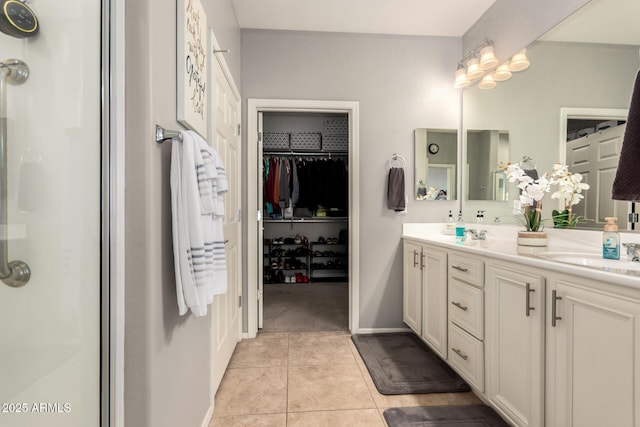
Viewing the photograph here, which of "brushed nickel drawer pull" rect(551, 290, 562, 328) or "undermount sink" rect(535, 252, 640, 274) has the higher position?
"undermount sink" rect(535, 252, 640, 274)

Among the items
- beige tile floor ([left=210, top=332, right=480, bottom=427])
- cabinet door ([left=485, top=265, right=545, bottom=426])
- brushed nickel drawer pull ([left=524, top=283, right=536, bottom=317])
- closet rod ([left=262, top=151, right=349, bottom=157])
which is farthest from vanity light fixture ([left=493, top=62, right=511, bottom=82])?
closet rod ([left=262, top=151, right=349, bottom=157])

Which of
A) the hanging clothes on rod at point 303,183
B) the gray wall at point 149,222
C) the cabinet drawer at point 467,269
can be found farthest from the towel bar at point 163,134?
the hanging clothes on rod at point 303,183

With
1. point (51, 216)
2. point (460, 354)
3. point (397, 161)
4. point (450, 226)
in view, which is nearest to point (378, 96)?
point (397, 161)

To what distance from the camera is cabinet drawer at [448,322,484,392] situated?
1.60 m

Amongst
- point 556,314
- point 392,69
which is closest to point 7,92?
point 556,314

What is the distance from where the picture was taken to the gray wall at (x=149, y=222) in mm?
890

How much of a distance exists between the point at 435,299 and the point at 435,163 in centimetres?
128

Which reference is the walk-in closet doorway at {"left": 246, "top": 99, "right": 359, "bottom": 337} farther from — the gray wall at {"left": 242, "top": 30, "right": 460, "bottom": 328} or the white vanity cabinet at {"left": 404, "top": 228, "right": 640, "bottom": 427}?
the white vanity cabinet at {"left": 404, "top": 228, "right": 640, "bottom": 427}

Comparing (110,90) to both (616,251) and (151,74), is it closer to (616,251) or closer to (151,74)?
(151,74)

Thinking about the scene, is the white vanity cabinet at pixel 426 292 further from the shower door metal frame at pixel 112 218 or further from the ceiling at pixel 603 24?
the shower door metal frame at pixel 112 218

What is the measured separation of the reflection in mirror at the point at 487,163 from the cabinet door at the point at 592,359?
1339 millimetres

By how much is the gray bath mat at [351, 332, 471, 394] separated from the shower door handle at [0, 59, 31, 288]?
70.1 inches

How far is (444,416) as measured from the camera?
1.54 m

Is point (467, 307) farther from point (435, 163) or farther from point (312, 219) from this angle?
point (312, 219)
